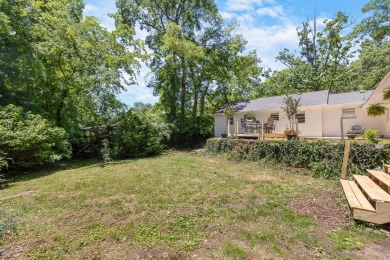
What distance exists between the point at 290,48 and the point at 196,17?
494 inches

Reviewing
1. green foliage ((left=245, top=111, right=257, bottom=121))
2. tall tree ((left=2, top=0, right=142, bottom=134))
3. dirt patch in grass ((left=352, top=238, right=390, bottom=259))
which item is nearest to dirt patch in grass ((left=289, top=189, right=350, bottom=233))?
dirt patch in grass ((left=352, top=238, right=390, bottom=259))

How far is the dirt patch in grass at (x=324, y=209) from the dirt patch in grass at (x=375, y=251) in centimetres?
50

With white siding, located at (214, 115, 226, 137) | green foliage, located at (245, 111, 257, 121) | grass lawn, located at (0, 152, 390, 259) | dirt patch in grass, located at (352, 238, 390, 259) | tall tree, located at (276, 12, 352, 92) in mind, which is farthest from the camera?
tall tree, located at (276, 12, 352, 92)

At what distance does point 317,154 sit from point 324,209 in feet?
12.1

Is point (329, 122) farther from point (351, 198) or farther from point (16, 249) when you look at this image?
point (16, 249)

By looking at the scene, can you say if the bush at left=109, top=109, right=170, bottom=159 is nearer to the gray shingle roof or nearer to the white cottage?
the white cottage

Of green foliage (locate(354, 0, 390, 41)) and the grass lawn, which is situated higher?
green foliage (locate(354, 0, 390, 41))

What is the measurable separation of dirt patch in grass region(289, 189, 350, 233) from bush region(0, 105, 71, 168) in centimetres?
907

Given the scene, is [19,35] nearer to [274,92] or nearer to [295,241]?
[295,241]

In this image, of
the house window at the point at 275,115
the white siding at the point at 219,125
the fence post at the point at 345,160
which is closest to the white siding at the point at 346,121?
the house window at the point at 275,115

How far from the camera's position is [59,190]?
5.35 metres

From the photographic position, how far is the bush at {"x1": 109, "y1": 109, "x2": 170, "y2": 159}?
11.3m

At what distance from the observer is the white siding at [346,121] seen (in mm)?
10679

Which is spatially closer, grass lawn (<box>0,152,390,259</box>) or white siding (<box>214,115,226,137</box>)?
grass lawn (<box>0,152,390,259</box>)
